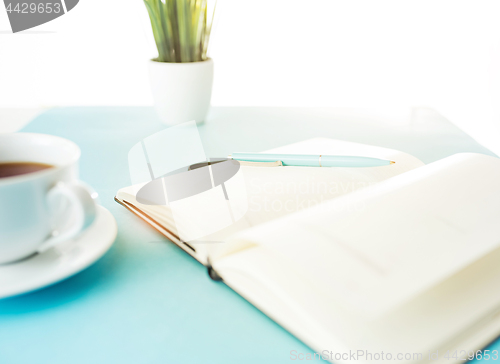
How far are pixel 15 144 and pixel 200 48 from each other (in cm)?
51

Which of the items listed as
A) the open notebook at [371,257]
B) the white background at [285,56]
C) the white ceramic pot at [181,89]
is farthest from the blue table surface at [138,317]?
the white background at [285,56]

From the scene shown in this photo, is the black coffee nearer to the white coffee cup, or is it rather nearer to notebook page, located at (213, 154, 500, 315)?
the white coffee cup

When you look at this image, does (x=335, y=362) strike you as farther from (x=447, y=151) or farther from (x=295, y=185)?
(x=447, y=151)

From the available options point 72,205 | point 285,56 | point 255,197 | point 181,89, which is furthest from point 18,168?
point 285,56

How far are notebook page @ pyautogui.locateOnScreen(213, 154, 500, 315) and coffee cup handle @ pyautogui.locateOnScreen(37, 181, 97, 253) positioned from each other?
10 centimetres

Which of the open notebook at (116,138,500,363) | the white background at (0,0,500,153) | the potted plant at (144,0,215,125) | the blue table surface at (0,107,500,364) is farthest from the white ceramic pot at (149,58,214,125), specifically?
the white background at (0,0,500,153)

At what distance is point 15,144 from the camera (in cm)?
34

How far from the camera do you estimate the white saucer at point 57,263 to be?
0.27 m

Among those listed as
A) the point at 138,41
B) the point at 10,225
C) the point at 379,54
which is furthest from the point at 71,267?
the point at 379,54

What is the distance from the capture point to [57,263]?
30cm

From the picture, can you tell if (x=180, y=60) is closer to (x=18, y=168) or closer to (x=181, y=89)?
(x=181, y=89)

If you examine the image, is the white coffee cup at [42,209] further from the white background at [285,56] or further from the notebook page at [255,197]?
the white background at [285,56]

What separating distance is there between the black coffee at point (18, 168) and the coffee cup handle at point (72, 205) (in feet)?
0.17

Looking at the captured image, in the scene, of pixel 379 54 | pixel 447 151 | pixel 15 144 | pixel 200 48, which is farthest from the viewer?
pixel 379 54
